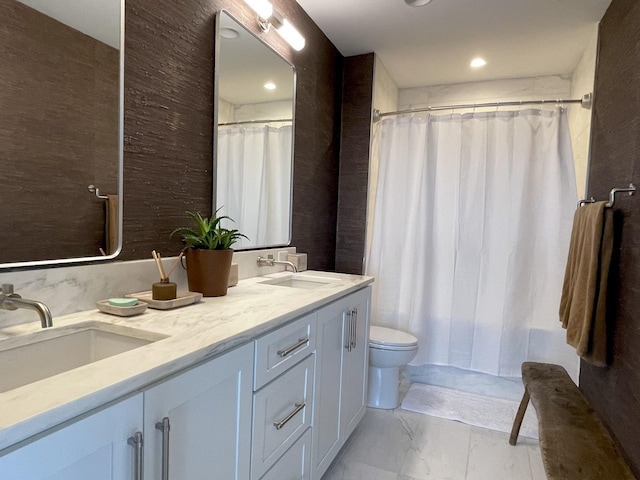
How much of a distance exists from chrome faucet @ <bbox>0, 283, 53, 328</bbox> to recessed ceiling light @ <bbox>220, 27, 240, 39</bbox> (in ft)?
4.09

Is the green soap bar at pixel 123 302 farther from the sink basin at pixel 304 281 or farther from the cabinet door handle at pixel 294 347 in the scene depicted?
the sink basin at pixel 304 281

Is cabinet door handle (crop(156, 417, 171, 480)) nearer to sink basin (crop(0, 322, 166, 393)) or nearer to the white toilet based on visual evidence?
sink basin (crop(0, 322, 166, 393))

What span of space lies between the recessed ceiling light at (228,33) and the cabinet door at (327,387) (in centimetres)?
122

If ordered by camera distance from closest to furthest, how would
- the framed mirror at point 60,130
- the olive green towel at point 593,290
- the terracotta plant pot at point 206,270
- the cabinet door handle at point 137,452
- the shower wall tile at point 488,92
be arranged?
the cabinet door handle at point 137,452 → the framed mirror at point 60,130 → the terracotta plant pot at point 206,270 → the olive green towel at point 593,290 → the shower wall tile at point 488,92

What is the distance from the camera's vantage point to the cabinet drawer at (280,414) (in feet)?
3.43

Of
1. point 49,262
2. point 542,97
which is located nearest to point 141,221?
point 49,262

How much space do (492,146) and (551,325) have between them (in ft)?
3.87

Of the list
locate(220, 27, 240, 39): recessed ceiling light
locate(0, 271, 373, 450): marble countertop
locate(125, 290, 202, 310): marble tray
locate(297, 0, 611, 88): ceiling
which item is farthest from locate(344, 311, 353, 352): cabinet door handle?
locate(297, 0, 611, 88): ceiling

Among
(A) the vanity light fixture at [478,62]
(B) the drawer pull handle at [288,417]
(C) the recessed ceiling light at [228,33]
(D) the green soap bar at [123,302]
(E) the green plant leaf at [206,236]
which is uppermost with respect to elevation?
(A) the vanity light fixture at [478,62]

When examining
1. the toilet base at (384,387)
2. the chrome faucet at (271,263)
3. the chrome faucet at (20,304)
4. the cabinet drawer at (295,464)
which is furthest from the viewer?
the toilet base at (384,387)

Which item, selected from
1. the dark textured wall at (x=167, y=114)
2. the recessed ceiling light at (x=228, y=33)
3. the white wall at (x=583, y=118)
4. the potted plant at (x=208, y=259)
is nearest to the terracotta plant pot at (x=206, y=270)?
the potted plant at (x=208, y=259)

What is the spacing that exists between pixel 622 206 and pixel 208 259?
174 centimetres

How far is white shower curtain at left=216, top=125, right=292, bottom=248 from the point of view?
65.8 inches

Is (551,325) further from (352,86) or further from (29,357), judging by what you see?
(29,357)
